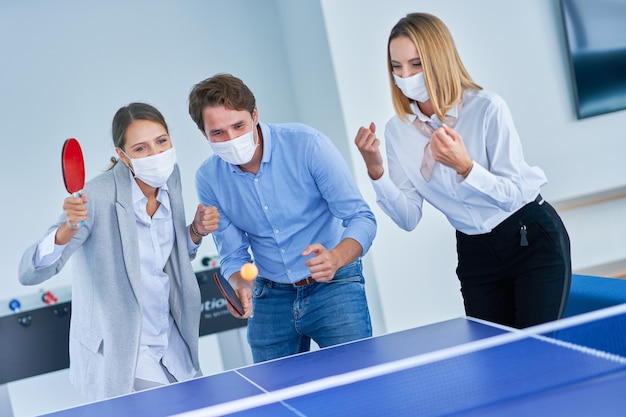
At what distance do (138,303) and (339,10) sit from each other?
278cm

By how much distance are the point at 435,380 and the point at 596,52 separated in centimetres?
394

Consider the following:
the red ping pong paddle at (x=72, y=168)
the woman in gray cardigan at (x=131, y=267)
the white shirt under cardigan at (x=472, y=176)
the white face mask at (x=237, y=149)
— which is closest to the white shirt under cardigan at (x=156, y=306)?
the woman in gray cardigan at (x=131, y=267)

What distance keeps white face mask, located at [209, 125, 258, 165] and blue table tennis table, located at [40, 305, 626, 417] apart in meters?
0.81

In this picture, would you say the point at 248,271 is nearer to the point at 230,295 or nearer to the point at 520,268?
the point at 230,295

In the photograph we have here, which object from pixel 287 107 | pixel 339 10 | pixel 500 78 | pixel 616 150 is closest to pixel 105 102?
pixel 287 107

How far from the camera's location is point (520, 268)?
2926 millimetres

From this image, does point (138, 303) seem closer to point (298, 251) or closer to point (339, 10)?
point (298, 251)

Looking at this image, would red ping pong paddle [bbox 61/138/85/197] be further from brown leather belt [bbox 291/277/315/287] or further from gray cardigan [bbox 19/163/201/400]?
brown leather belt [bbox 291/277/315/287]

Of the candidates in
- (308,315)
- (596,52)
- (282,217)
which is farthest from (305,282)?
(596,52)

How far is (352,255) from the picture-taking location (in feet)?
9.87

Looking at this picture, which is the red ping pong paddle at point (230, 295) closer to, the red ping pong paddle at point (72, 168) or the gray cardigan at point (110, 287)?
the gray cardigan at point (110, 287)

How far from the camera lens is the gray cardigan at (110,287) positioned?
285cm

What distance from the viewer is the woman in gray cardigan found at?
9.37 ft

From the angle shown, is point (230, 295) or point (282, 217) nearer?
point (230, 295)
